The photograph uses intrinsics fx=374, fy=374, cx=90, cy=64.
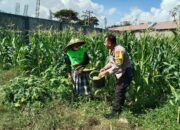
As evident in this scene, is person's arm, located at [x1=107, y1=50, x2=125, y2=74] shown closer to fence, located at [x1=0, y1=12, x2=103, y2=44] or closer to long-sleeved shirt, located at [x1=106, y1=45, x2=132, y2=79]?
long-sleeved shirt, located at [x1=106, y1=45, x2=132, y2=79]

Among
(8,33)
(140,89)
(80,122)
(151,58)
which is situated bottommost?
(80,122)

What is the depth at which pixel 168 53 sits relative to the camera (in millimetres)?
8219

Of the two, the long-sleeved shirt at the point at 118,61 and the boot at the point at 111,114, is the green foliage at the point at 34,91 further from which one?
the long-sleeved shirt at the point at 118,61

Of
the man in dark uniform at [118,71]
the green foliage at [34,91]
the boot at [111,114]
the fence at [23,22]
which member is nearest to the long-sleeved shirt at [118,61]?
the man in dark uniform at [118,71]

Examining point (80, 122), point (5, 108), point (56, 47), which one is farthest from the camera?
point (56, 47)

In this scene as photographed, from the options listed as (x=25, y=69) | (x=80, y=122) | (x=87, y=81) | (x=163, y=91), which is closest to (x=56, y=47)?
(x=25, y=69)

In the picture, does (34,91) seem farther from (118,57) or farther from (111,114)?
(118,57)

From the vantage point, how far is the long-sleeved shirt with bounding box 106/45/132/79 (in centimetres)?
662

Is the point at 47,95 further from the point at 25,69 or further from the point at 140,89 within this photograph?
the point at 25,69

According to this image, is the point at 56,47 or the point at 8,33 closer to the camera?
the point at 56,47

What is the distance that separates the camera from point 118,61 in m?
6.63

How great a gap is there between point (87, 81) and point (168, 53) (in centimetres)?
196

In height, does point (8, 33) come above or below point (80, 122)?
above

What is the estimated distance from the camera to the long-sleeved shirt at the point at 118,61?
6.62 metres
